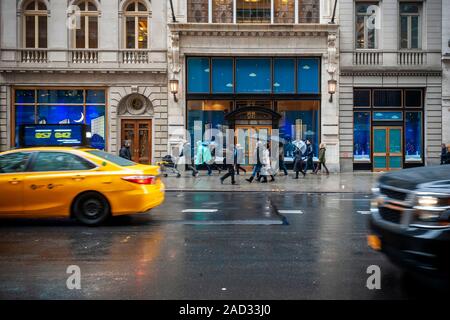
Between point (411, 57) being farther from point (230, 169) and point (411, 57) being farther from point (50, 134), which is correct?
point (50, 134)

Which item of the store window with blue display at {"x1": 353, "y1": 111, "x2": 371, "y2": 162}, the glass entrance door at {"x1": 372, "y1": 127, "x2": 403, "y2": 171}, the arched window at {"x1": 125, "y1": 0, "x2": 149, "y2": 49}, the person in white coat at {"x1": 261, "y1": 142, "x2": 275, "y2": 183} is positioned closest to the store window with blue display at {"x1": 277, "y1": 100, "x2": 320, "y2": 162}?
the store window with blue display at {"x1": 353, "y1": 111, "x2": 371, "y2": 162}

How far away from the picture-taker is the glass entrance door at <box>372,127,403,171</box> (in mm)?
24078

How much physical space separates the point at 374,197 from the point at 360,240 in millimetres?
2406

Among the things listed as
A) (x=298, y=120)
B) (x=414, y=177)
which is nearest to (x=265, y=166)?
(x=298, y=120)

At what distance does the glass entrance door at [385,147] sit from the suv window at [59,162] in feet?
60.8

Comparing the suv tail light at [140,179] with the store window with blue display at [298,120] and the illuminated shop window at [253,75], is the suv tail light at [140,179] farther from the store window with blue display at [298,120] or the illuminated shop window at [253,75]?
the store window with blue display at [298,120]

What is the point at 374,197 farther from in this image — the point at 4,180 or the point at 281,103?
the point at 281,103

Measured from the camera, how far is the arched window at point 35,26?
23406mm

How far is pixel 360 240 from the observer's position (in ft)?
25.3

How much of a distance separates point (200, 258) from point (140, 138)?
18.2 m

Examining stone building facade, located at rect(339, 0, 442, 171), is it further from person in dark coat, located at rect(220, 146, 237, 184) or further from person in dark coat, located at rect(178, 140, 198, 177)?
person in dark coat, located at rect(178, 140, 198, 177)

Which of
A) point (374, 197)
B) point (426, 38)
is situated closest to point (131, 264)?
point (374, 197)
